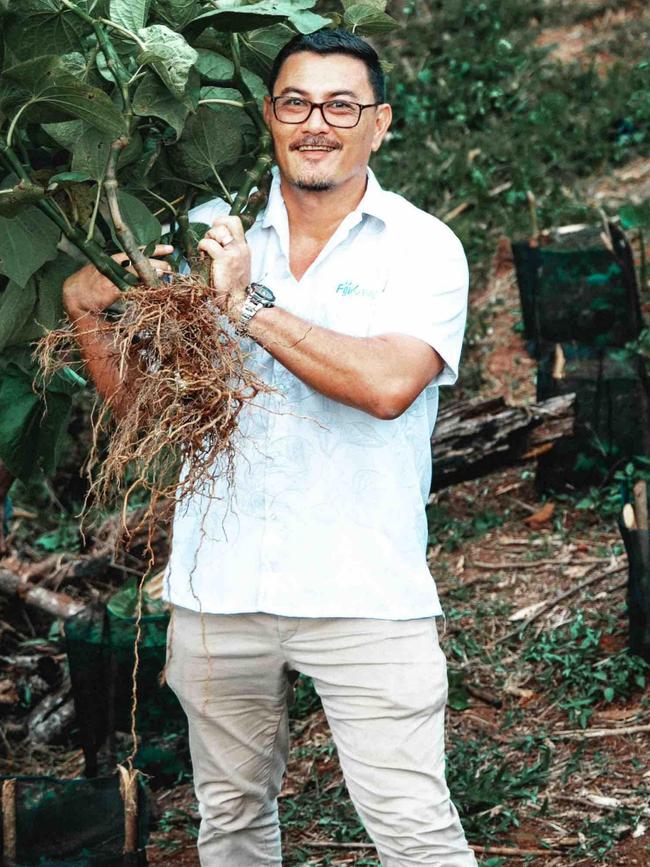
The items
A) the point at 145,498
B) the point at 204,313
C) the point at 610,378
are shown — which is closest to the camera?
the point at 204,313

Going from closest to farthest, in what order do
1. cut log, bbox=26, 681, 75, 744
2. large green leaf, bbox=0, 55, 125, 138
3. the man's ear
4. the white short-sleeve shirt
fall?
large green leaf, bbox=0, 55, 125, 138 < the white short-sleeve shirt < the man's ear < cut log, bbox=26, 681, 75, 744

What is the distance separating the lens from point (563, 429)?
3.63 m

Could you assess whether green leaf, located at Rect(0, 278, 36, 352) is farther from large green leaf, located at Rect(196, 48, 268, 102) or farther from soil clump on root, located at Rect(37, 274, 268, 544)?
large green leaf, located at Rect(196, 48, 268, 102)

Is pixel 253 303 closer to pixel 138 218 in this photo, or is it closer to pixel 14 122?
pixel 138 218

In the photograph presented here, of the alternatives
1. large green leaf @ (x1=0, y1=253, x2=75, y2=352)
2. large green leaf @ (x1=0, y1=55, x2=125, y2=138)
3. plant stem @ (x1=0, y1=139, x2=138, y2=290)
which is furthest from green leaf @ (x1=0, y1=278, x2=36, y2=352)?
large green leaf @ (x1=0, y1=55, x2=125, y2=138)

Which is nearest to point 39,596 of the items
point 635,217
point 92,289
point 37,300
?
point 37,300

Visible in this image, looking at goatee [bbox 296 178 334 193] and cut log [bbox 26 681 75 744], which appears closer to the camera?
goatee [bbox 296 178 334 193]

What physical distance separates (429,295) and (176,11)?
0.57 metres

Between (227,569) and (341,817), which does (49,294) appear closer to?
(227,569)

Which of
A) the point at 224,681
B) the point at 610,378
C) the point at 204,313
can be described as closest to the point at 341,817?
the point at 224,681

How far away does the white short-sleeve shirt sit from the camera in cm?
177

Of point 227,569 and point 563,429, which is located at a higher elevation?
point 563,429

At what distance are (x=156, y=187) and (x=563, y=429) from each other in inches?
80.2

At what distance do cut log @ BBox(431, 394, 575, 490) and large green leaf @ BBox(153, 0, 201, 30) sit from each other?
6.28 feet
